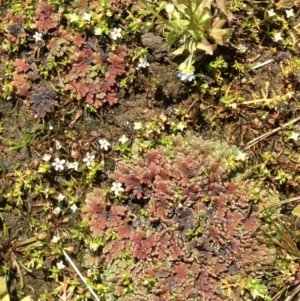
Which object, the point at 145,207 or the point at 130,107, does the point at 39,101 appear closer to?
the point at 130,107

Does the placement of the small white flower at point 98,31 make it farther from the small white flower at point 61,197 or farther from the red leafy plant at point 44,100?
the small white flower at point 61,197

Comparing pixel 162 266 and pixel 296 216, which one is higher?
pixel 296 216

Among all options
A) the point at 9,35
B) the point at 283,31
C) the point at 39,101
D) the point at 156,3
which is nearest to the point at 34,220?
the point at 39,101

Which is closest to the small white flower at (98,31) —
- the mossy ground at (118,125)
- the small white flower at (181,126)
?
the mossy ground at (118,125)

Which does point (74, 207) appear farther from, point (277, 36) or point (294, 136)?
point (277, 36)

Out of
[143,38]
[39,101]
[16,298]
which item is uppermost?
[143,38]
